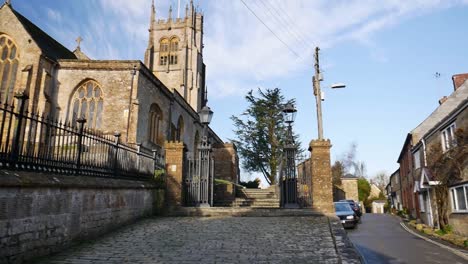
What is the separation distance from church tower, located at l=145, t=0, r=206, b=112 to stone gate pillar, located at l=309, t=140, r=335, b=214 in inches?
1357

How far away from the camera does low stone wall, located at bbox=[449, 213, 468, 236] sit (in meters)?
15.1

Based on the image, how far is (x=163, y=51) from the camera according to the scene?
50.1 m

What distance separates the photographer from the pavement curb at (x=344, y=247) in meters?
5.83

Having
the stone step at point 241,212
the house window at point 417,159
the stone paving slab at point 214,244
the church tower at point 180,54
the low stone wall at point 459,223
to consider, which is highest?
the church tower at point 180,54

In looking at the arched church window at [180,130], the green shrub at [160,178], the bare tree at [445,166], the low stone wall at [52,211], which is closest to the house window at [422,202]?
the bare tree at [445,166]

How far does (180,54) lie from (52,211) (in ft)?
142

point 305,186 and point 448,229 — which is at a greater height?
point 305,186

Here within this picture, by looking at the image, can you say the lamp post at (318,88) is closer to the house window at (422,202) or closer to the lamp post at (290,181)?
the lamp post at (290,181)

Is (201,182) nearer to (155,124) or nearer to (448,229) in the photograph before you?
(155,124)

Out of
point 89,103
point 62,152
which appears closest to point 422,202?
point 62,152

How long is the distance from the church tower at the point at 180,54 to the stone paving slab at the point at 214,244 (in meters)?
36.5

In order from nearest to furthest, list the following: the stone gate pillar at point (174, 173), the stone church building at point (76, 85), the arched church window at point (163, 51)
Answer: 1. the stone gate pillar at point (174, 173)
2. the stone church building at point (76, 85)
3. the arched church window at point (163, 51)

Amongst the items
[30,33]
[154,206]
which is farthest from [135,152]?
[30,33]

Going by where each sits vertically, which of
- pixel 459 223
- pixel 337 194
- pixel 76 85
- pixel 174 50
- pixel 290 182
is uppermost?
pixel 174 50
